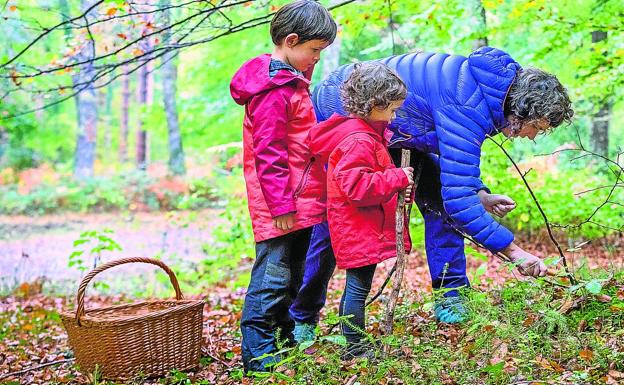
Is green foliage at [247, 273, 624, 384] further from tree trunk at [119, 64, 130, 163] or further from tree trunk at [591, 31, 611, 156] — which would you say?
tree trunk at [119, 64, 130, 163]

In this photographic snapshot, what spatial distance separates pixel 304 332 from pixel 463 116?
1.58m

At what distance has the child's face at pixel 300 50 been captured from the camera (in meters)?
3.42

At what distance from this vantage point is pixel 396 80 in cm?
318

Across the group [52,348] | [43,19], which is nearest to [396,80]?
[52,348]

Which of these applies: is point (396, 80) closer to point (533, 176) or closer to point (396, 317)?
point (396, 317)

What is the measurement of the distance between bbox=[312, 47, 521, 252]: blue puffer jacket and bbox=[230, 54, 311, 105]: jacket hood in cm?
68

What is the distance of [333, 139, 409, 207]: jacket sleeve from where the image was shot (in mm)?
3088

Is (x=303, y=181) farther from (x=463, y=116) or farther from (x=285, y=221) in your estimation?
(x=463, y=116)

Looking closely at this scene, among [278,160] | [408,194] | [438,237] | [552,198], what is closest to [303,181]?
[278,160]

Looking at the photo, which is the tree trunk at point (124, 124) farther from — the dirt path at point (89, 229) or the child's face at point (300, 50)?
the child's face at point (300, 50)

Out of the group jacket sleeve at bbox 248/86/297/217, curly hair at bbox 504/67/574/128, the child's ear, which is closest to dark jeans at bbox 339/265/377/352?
jacket sleeve at bbox 248/86/297/217

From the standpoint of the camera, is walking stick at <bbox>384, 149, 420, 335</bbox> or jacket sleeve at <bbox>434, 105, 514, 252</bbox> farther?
jacket sleeve at <bbox>434, 105, 514, 252</bbox>

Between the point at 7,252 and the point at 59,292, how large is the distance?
5653 mm

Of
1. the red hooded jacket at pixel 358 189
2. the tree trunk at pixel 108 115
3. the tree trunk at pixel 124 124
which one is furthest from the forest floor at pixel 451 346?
the tree trunk at pixel 108 115
